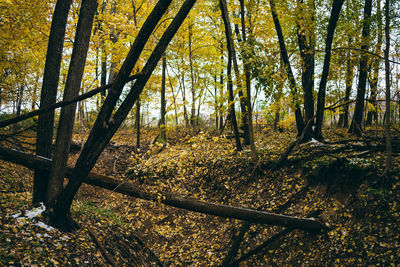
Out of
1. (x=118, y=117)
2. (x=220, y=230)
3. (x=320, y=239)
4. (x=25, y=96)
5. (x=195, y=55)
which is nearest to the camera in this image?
(x=118, y=117)

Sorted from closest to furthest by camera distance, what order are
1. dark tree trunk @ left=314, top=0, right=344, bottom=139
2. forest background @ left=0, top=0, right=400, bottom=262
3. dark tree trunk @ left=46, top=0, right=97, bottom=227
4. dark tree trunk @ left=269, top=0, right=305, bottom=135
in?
forest background @ left=0, top=0, right=400, bottom=262
dark tree trunk @ left=46, top=0, right=97, bottom=227
dark tree trunk @ left=314, top=0, right=344, bottom=139
dark tree trunk @ left=269, top=0, right=305, bottom=135

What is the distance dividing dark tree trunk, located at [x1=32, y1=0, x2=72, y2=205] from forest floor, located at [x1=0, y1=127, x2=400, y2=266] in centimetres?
52

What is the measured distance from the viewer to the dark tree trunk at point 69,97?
3877 millimetres

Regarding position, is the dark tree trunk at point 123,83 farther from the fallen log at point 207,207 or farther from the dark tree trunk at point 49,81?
the dark tree trunk at point 49,81

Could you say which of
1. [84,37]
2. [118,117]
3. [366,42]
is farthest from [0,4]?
[366,42]

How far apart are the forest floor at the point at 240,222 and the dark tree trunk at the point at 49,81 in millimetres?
519

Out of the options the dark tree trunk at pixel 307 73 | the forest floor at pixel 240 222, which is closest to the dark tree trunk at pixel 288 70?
the dark tree trunk at pixel 307 73

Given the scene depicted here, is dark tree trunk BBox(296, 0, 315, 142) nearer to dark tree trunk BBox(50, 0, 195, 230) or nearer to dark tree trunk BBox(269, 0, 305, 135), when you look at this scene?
dark tree trunk BBox(269, 0, 305, 135)

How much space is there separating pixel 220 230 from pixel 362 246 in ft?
11.7

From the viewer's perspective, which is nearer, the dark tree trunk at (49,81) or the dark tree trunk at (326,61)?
the dark tree trunk at (49,81)

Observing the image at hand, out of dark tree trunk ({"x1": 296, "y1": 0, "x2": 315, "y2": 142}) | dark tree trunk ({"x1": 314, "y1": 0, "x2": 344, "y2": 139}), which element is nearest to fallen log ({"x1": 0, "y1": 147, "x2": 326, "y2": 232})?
dark tree trunk ({"x1": 314, "y1": 0, "x2": 344, "y2": 139})

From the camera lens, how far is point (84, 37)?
3902 millimetres

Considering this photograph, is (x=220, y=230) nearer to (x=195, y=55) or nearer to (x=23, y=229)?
(x=23, y=229)

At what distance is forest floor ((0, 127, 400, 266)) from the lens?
4047 millimetres
